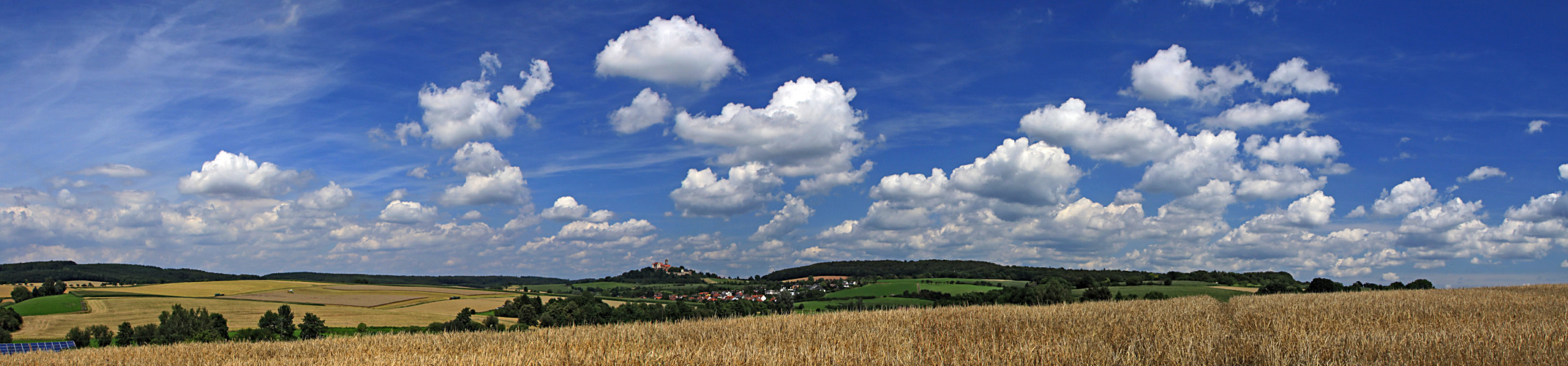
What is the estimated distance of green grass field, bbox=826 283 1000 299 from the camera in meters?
76.4

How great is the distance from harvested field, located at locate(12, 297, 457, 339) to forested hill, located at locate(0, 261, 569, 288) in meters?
43.0

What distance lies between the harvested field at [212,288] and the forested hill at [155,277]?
426 inches

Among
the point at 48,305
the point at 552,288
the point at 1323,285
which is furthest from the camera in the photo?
the point at 552,288

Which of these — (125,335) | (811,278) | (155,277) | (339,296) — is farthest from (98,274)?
(811,278)

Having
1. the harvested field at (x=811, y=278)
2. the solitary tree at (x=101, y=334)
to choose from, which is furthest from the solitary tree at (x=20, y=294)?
the harvested field at (x=811, y=278)

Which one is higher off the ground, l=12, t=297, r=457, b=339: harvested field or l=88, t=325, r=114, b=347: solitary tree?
l=12, t=297, r=457, b=339: harvested field

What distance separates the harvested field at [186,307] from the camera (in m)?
64.0

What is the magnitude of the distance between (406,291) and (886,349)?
112460 mm

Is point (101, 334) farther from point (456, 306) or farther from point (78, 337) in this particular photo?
point (456, 306)

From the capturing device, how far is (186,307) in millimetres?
75688

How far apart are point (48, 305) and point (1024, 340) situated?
343 feet

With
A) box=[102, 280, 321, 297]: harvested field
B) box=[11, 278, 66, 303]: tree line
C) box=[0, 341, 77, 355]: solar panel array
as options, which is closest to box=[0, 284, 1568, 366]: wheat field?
box=[0, 341, 77, 355]: solar panel array

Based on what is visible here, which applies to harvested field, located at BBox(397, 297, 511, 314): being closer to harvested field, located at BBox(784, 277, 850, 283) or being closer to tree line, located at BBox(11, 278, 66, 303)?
harvested field, located at BBox(784, 277, 850, 283)

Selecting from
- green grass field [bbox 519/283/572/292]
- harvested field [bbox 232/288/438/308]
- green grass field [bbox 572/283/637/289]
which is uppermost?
green grass field [bbox 572/283/637/289]
